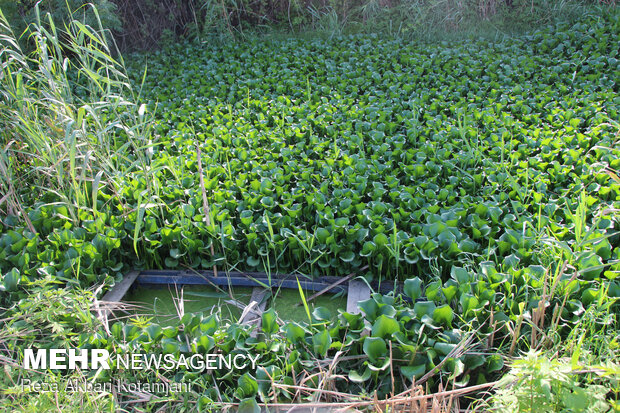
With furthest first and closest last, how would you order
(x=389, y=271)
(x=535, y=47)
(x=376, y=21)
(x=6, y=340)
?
(x=376, y=21), (x=535, y=47), (x=389, y=271), (x=6, y=340)

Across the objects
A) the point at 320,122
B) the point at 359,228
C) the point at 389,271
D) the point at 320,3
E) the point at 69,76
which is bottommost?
the point at 389,271

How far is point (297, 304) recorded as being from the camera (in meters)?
1.99

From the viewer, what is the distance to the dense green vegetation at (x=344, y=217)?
154 centimetres

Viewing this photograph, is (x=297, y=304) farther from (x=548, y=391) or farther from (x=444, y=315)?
(x=548, y=391)

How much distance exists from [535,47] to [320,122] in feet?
8.09

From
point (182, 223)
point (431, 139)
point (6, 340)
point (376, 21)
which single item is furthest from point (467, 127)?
point (376, 21)

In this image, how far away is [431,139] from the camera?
2.90 m

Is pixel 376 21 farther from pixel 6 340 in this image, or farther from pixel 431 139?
pixel 6 340

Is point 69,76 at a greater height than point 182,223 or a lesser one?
greater

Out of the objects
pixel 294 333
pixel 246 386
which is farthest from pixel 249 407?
pixel 294 333

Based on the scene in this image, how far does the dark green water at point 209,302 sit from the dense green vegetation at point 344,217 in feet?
0.16

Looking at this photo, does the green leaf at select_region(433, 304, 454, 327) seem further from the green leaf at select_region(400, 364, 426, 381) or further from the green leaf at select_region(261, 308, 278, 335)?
the green leaf at select_region(261, 308, 278, 335)

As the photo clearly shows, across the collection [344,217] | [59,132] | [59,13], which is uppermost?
[59,13]

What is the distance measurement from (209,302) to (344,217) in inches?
27.5
